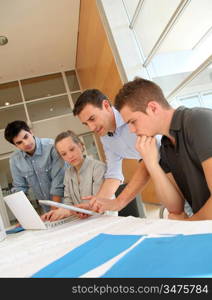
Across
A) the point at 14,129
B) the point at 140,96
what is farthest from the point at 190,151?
the point at 14,129

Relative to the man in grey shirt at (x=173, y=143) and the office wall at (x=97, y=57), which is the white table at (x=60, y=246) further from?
the office wall at (x=97, y=57)

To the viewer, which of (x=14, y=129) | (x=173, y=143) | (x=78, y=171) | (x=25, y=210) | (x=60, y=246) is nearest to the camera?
(x=60, y=246)

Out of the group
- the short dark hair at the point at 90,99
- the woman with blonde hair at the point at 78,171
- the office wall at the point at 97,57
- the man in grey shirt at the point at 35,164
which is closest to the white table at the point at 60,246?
the woman with blonde hair at the point at 78,171

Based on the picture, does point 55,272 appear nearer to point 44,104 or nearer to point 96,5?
point 96,5

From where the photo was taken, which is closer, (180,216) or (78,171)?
(180,216)

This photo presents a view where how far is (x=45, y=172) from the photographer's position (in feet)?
8.23

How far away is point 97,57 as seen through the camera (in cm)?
572

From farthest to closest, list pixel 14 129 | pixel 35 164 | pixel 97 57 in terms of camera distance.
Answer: pixel 97 57 → pixel 35 164 → pixel 14 129

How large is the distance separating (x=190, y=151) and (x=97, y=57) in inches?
194

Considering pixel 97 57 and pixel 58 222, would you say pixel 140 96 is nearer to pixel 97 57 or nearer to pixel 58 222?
pixel 58 222

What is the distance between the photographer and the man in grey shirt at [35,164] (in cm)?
235

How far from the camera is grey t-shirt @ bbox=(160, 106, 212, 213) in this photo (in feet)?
3.48

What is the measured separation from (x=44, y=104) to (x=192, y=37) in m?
5.35
